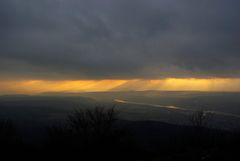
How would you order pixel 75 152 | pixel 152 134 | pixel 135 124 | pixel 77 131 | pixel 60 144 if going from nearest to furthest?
1. pixel 75 152
2. pixel 60 144
3. pixel 77 131
4. pixel 152 134
5. pixel 135 124

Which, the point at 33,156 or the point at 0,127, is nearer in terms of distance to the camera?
the point at 33,156

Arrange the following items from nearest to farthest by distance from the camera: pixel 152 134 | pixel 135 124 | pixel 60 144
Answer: pixel 60 144
pixel 152 134
pixel 135 124

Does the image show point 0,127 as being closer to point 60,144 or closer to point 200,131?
point 60,144

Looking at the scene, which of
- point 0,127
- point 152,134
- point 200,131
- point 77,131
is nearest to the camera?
point 77,131

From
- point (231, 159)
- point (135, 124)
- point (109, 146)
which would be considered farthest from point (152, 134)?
point (231, 159)

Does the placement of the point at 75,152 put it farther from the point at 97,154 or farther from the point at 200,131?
the point at 200,131

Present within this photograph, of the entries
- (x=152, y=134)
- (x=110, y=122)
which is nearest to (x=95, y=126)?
(x=110, y=122)

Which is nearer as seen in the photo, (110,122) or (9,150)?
(9,150)

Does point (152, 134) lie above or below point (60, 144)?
below

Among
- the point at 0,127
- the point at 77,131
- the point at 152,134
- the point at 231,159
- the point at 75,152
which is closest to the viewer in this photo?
the point at 231,159
